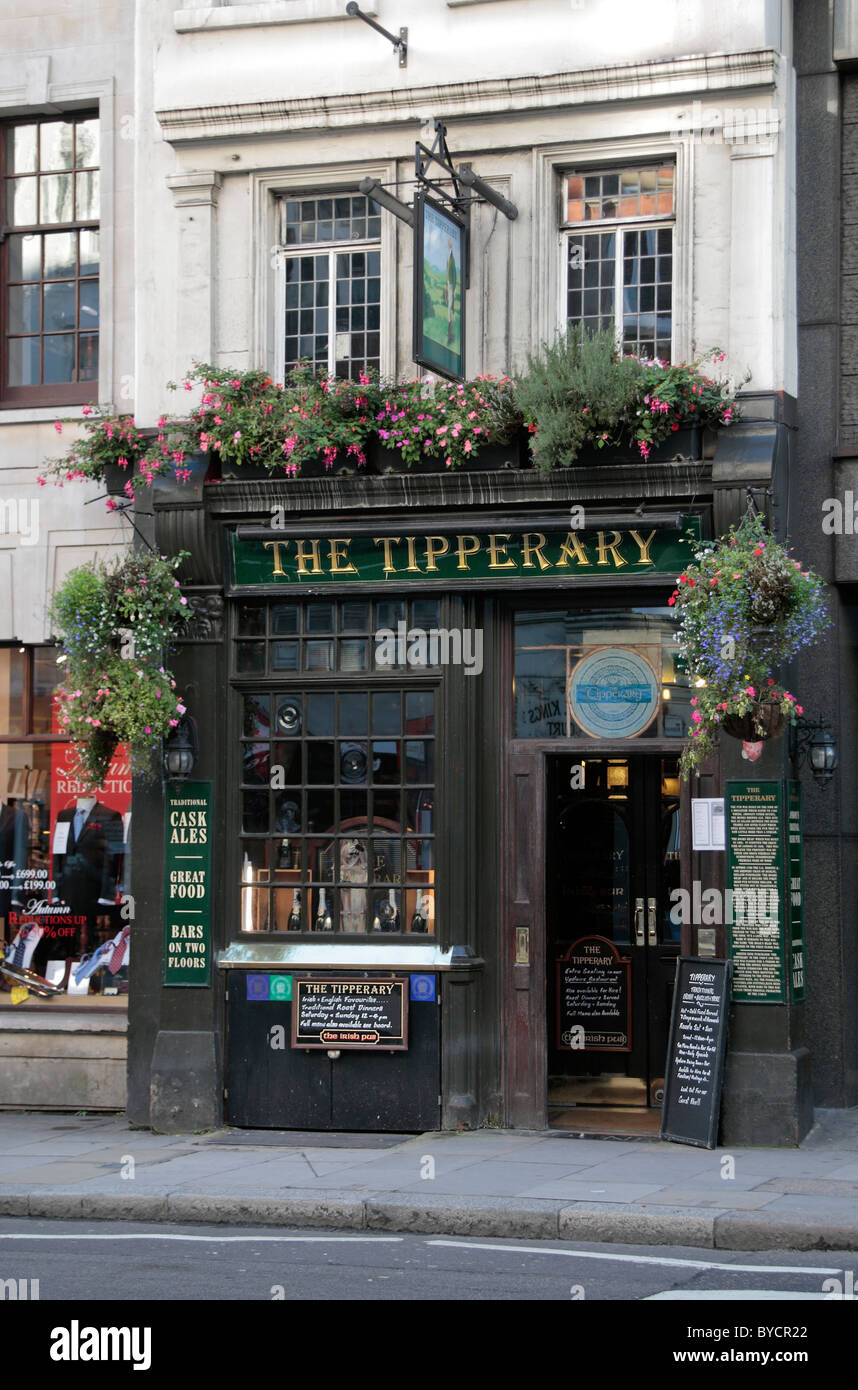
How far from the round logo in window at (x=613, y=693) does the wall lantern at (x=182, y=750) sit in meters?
2.87

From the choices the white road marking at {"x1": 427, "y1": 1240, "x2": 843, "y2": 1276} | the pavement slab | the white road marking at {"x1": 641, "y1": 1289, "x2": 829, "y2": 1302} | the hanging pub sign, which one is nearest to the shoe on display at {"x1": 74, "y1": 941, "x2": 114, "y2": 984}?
the pavement slab

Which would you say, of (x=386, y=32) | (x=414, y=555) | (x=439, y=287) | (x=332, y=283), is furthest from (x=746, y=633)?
(x=386, y=32)

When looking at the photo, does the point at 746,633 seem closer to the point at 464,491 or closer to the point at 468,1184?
the point at 464,491

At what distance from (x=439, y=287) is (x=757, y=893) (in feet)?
15.8

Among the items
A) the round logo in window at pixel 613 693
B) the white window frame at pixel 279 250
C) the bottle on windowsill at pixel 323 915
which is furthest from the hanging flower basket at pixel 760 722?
the white window frame at pixel 279 250

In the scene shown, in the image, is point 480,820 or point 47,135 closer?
point 480,820

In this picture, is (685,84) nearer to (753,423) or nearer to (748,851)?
(753,423)

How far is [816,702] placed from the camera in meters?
13.4

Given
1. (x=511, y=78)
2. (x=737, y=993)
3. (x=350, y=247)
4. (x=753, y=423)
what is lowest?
(x=737, y=993)

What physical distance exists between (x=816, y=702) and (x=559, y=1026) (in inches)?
146

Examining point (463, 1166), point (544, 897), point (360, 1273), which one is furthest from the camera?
point (544, 897)

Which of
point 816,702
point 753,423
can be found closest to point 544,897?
point 816,702

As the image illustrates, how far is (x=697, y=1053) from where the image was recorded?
12547 mm

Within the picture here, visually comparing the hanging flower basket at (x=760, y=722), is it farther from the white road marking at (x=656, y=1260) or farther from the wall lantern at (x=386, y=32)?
the wall lantern at (x=386, y=32)
